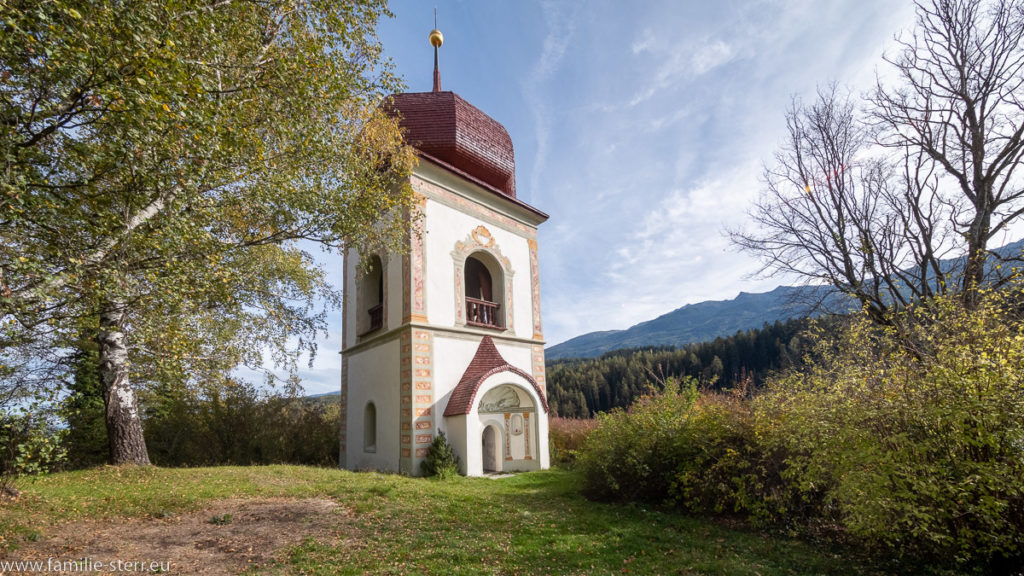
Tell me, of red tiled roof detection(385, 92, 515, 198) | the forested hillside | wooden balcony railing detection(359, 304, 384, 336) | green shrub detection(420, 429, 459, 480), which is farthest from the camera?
the forested hillside

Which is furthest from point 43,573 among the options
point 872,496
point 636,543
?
point 872,496

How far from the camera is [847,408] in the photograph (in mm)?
5430

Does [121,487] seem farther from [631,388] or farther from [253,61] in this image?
[631,388]

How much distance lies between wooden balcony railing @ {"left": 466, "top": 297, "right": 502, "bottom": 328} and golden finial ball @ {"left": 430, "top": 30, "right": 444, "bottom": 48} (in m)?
10.7

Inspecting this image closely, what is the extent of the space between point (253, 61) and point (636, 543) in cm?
865

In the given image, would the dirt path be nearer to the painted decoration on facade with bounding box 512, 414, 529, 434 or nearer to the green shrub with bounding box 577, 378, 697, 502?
the green shrub with bounding box 577, 378, 697, 502

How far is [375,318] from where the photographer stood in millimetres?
14953

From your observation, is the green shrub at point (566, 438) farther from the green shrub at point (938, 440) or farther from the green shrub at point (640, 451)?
the green shrub at point (938, 440)

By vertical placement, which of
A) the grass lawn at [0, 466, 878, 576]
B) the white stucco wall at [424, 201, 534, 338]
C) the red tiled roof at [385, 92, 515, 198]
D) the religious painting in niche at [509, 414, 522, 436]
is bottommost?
the grass lawn at [0, 466, 878, 576]

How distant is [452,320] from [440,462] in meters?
3.92

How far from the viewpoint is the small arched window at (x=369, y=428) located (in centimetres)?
1370

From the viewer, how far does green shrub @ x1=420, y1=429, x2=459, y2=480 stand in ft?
37.9

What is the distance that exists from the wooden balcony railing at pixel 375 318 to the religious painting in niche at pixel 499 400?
384 centimetres

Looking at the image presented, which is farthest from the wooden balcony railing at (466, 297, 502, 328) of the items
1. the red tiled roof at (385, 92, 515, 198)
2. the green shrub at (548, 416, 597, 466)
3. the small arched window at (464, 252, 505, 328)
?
the green shrub at (548, 416, 597, 466)
